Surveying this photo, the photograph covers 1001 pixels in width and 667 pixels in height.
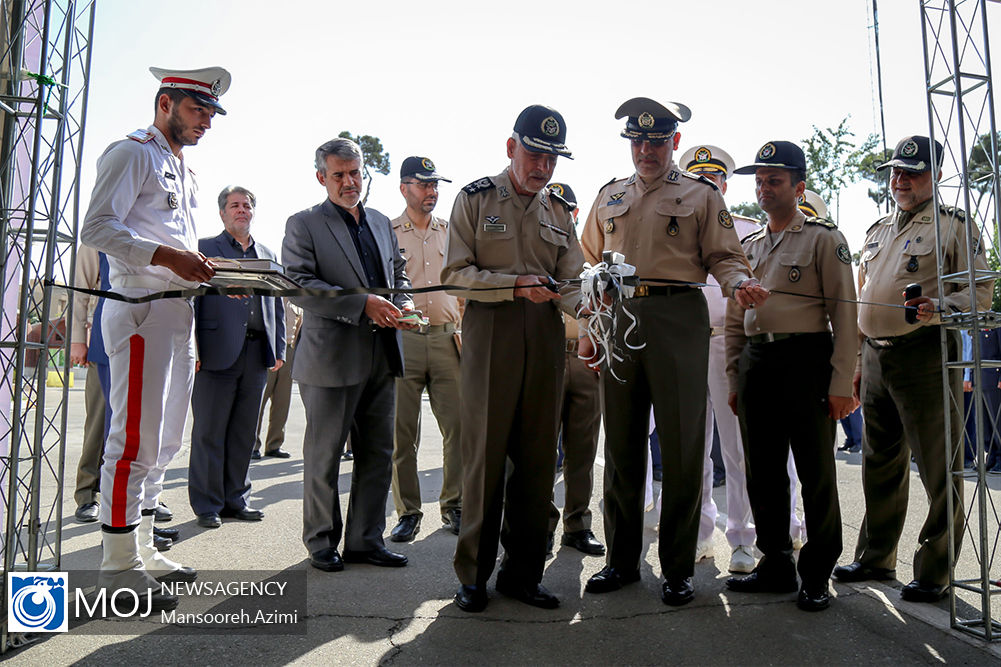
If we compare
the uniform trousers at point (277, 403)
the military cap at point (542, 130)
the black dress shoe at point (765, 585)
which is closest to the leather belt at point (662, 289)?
the military cap at point (542, 130)

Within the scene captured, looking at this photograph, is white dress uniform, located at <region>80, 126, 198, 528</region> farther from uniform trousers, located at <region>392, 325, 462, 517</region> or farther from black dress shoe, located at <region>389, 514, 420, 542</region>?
uniform trousers, located at <region>392, 325, 462, 517</region>

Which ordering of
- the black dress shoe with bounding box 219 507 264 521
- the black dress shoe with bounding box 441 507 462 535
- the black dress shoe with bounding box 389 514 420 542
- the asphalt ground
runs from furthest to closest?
the black dress shoe with bounding box 219 507 264 521
the black dress shoe with bounding box 441 507 462 535
the black dress shoe with bounding box 389 514 420 542
the asphalt ground

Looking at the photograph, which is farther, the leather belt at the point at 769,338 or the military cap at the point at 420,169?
the military cap at the point at 420,169

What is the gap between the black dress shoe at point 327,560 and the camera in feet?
14.7

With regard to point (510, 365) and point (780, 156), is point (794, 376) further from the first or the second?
point (510, 365)

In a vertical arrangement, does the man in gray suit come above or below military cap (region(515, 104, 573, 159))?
below

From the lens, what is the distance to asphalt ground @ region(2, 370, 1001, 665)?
3.20m

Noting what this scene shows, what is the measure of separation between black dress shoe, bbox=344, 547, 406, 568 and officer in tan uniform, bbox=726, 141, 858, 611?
184 cm

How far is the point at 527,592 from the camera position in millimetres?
3953

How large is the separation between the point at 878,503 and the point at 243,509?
4.28m

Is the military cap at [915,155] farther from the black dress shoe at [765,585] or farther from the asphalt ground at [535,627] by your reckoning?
the black dress shoe at [765,585]

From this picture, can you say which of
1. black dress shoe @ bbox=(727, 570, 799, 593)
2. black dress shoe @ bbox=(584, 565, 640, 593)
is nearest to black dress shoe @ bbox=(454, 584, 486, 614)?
A: black dress shoe @ bbox=(584, 565, 640, 593)

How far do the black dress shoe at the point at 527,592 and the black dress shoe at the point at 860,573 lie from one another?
166 centimetres

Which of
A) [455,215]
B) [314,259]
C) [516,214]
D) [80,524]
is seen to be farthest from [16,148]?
[80,524]
